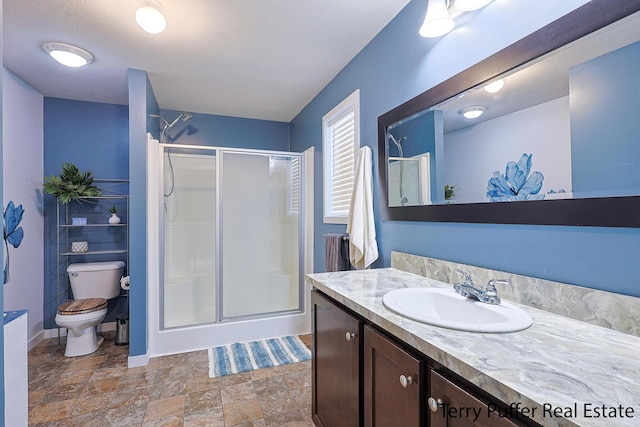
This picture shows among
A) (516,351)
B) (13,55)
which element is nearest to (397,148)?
(516,351)

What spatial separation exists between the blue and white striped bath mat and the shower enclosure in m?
0.14

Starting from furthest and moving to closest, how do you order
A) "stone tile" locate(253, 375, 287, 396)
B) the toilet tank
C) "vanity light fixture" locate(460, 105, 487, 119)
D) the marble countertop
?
1. the toilet tank
2. "stone tile" locate(253, 375, 287, 396)
3. "vanity light fixture" locate(460, 105, 487, 119)
4. the marble countertop

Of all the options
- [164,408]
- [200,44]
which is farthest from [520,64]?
[164,408]

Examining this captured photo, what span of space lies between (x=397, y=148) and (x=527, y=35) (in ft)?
2.60

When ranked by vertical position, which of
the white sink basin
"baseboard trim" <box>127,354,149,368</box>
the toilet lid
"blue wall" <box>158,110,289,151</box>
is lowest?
"baseboard trim" <box>127,354,149,368</box>

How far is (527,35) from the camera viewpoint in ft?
3.57

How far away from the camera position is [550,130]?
1024 millimetres

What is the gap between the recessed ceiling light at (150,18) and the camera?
164 centimetres

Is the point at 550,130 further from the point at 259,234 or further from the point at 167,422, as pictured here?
the point at 259,234

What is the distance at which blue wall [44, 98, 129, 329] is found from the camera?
3.01 meters

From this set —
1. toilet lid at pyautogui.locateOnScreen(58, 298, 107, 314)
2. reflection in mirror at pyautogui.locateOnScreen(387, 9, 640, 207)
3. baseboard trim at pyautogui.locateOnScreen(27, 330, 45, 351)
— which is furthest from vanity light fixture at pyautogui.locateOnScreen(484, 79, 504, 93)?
baseboard trim at pyautogui.locateOnScreen(27, 330, 45, 351)

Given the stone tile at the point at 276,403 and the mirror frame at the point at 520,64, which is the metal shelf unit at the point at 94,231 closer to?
the stone tile at the point at 276,403

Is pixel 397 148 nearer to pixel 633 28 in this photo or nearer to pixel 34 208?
pixel 633 28

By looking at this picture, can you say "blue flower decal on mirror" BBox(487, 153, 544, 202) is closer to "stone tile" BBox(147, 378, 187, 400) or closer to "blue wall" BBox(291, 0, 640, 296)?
"blue wall" BBox(291, 0, 640, 296)
